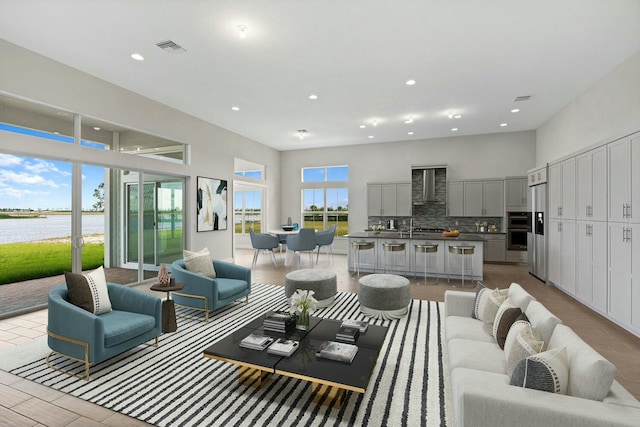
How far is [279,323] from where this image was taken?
2.75m

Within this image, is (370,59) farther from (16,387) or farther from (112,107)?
(16,387)

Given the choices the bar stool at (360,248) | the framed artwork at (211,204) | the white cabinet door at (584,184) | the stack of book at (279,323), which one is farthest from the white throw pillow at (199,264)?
the white cabinet door at (584,184)

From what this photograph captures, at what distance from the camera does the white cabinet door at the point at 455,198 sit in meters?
8.41

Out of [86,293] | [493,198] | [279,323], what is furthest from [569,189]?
[86,293]

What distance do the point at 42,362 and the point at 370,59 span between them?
16.9 ft

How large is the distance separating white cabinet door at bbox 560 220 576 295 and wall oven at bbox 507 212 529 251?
9.08 ft

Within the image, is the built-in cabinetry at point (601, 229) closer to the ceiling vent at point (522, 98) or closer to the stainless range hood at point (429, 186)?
the ceiling vent at point (522, 98)

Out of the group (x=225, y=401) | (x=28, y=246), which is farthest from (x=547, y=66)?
(x=28, y=246)

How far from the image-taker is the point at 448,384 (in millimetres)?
2424

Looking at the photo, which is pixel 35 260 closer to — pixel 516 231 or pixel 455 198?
pixel 455 198

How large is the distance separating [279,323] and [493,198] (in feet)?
24.9

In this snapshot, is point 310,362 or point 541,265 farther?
point 541,265

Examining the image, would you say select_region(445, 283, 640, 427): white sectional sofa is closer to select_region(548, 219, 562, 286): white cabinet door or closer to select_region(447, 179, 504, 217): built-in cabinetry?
select_region(548, 219, 562, 286): white cabinet door

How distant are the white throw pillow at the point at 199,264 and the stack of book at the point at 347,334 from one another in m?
2.49
